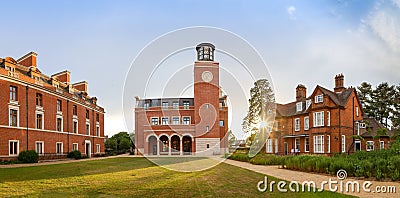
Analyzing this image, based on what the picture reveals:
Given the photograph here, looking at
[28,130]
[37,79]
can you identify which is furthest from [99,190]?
[37,79]

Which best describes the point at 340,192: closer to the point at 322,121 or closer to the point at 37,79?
the point at 322,121

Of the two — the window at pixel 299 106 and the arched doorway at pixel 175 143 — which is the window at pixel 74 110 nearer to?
the arched doorway at pixel 175 143

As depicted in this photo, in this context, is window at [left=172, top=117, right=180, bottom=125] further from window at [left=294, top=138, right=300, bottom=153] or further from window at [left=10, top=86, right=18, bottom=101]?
window at [left=10, top=86, right=18, bottom=101]

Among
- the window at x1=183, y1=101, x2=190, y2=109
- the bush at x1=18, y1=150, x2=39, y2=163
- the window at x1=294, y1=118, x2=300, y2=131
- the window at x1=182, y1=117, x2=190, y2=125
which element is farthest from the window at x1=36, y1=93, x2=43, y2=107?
the window at x1=294, y1=118, x2=300, y2=131

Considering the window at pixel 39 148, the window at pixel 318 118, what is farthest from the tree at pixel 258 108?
the window at pixel 39 148

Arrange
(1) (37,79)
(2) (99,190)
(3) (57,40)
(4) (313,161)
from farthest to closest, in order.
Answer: (1) (37,79), (3) (57,40), (4) (313,161), (2) (99,190)

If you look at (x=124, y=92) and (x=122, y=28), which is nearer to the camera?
(x=124, y=92)

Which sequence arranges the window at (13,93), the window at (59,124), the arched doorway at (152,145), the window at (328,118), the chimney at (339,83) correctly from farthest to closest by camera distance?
the arched doorway at (152,145) → the window at (59,124) → the chimney at (339,83) → the window at (328,118) → the window at (13,93)

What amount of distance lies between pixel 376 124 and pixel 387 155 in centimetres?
2148

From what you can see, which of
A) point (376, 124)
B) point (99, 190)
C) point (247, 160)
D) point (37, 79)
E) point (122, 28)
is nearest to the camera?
point (99, 190)

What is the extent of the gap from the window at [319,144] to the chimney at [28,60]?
94.8 ft

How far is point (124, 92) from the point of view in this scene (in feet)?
32.5

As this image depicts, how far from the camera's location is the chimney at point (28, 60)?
32.9 meters

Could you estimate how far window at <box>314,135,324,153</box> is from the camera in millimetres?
32375
